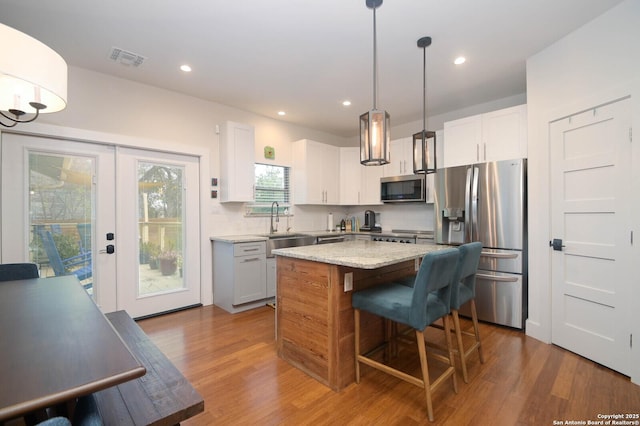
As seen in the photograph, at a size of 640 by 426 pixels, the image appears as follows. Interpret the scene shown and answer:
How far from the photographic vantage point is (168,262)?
12.3 feet

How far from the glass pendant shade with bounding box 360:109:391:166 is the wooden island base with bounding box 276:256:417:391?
0.81 meters

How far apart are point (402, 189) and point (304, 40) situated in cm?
273

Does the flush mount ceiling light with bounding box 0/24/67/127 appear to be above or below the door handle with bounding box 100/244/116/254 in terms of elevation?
above

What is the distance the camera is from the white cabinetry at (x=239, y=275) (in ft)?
12.0

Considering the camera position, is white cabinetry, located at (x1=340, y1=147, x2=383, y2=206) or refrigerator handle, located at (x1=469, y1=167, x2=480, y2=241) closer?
refrigerator handle, located at (x1=469, y1=167, x2=480, y2=241)

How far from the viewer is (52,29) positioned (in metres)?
2.42

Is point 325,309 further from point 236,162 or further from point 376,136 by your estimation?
point 236,162

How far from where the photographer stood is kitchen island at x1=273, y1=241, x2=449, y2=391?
2.08 m

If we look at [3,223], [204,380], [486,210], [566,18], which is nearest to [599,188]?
[486,210]

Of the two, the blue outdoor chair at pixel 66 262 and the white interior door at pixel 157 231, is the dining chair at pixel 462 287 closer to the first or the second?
the white interior door at pixel 157 231

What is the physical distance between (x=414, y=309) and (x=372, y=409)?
72 centimetres

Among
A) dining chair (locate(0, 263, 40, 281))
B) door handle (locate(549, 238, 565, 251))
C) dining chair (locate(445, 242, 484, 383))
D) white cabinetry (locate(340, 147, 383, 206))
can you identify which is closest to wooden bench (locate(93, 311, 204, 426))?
dining chair (locate(0, 263, 40, 281))

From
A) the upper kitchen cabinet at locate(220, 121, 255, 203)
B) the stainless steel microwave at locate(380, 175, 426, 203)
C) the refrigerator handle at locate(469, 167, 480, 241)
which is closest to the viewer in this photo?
the refrigerator handle at locate(469, 167, 480, 241)

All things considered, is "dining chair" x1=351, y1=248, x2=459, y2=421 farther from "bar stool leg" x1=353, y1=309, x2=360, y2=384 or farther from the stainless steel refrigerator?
the stainless steel refrigerator
